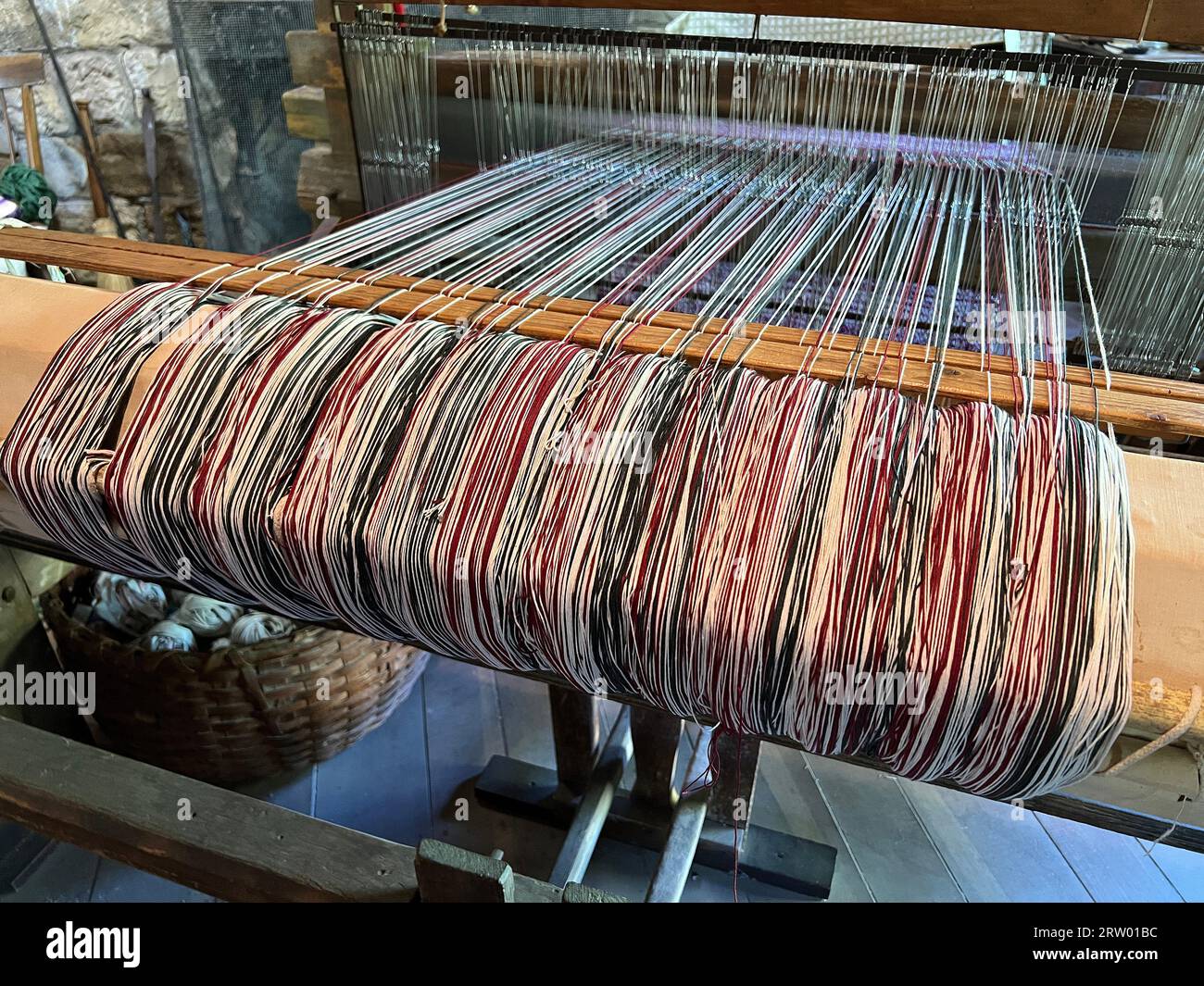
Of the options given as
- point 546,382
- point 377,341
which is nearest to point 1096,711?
point 546,382

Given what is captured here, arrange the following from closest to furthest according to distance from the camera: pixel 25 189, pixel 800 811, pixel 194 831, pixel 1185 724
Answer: pixel 1185 724 → pixel 194 831 → pixel 800 811 → pixel 25 189

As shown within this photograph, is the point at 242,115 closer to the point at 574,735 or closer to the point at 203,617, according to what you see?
the point at 203,617

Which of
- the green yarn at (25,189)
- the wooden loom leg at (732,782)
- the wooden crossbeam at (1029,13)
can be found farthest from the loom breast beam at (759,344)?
the green yarn at (25,189)

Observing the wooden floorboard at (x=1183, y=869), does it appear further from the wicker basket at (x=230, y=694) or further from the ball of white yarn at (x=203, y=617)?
the ball of white yarn at (x=203, y=617)

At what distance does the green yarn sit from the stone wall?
0.60 ft

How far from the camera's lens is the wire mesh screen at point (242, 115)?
278cm

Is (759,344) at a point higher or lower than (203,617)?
higher

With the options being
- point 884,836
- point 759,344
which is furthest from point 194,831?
point 884,836

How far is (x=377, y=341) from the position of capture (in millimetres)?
615

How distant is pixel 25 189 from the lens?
2666 mm

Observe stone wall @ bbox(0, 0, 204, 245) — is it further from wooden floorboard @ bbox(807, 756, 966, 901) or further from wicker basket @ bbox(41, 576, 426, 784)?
wooden floorboard @ bbox(807, 756, 966, 901)

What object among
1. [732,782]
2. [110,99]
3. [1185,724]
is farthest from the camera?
[110,99]

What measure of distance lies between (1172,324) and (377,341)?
1022 mm

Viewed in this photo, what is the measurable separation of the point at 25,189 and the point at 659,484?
2.97 metres
